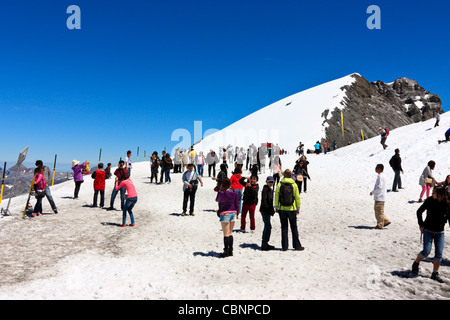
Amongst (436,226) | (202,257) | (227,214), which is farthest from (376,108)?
(202,257)

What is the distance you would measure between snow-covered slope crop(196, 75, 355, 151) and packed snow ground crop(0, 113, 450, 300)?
4545 cm

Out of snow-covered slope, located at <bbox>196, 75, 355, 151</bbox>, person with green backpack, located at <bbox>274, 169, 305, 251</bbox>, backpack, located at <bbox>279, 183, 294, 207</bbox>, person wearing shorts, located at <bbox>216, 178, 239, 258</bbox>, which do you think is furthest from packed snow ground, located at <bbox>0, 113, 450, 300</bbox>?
snow-covered slope, located at <bbox>196, 75, 355, 151</bbox>

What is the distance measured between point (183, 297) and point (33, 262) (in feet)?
13.2

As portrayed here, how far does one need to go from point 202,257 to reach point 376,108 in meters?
80.9

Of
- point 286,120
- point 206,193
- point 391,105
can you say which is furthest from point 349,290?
point 391,105

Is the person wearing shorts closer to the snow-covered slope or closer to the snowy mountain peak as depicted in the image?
the snowy mountain peak

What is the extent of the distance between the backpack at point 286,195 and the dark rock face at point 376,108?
53027mm

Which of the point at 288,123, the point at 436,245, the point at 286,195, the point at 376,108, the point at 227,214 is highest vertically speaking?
the point at 376,108

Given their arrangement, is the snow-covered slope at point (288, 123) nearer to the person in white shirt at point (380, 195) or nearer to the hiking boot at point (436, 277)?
the person in white shirt at point (380, 195)

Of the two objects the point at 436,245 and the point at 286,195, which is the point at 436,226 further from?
the point at 286,195

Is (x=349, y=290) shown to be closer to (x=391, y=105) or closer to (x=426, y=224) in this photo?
(x=426, y=224)

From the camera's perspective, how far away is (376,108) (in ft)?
255

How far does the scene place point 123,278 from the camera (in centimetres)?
641
